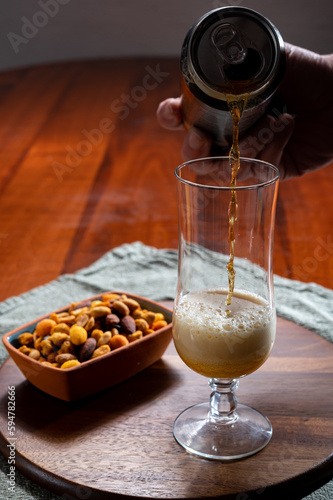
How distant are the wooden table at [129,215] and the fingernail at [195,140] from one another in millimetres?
282

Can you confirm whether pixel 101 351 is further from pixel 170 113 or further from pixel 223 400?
pixel 170 113

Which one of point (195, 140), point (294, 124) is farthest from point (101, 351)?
point (294, 124)

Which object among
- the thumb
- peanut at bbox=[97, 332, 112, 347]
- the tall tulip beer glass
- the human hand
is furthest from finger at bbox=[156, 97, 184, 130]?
peanut at bbox=[97, 332, 112, 347]

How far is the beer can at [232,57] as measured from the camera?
61 cm

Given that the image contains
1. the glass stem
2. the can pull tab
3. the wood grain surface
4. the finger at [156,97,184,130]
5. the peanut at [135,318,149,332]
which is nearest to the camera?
the can pull tab

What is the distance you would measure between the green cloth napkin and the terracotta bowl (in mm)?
167

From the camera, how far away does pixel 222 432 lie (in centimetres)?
72

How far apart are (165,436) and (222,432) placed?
65 mm

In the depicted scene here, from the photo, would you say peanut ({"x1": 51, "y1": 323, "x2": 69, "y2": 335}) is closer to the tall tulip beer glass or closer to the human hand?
the tall tulip beer glass

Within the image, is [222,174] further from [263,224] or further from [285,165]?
[285,165]

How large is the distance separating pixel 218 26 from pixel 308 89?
49cm

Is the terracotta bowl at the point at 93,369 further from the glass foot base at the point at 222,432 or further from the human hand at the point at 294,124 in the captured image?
the human hand at the point at 294,124

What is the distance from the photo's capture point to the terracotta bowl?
73 centimetres

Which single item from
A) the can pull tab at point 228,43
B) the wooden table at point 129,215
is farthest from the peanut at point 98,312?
the can pull tab at point 228,43
